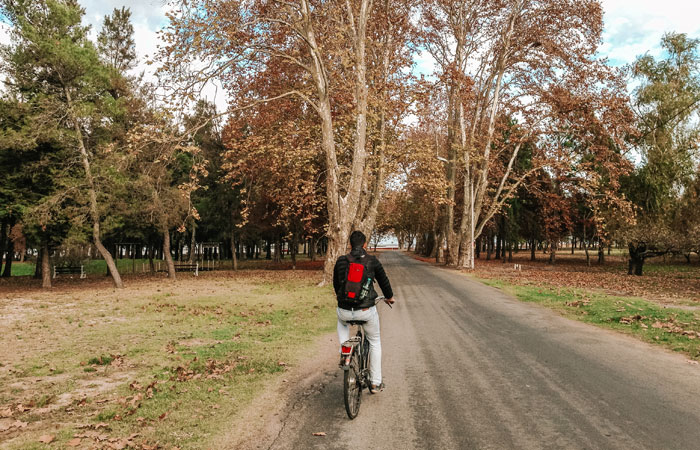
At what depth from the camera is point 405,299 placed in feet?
52.6

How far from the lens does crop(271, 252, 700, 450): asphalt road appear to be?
4.51 metres

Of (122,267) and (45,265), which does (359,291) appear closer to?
(45,265)

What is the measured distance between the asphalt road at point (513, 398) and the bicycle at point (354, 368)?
8.2 inches

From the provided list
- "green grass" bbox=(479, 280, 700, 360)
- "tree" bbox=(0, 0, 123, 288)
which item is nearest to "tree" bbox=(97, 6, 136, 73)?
"tree" bbox=(0, 0, 123, 288)

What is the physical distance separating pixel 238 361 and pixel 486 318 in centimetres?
705

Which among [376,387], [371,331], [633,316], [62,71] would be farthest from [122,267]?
[371,331]

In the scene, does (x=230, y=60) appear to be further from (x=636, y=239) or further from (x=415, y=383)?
(x=636, y=239)

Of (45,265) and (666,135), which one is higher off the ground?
(666,135)

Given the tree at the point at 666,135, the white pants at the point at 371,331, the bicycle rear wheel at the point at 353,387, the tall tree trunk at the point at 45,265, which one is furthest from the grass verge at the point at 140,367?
the tree at the point at 666,135

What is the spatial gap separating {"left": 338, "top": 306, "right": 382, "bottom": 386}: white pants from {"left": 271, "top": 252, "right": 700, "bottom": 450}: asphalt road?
Result: 40 cm

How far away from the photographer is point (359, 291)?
5.43 meters

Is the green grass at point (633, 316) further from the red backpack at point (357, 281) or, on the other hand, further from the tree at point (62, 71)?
the tree at point (62, 71)

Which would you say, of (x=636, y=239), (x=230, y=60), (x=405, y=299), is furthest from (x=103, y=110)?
(x=636, y=239)

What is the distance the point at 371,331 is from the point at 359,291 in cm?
62
